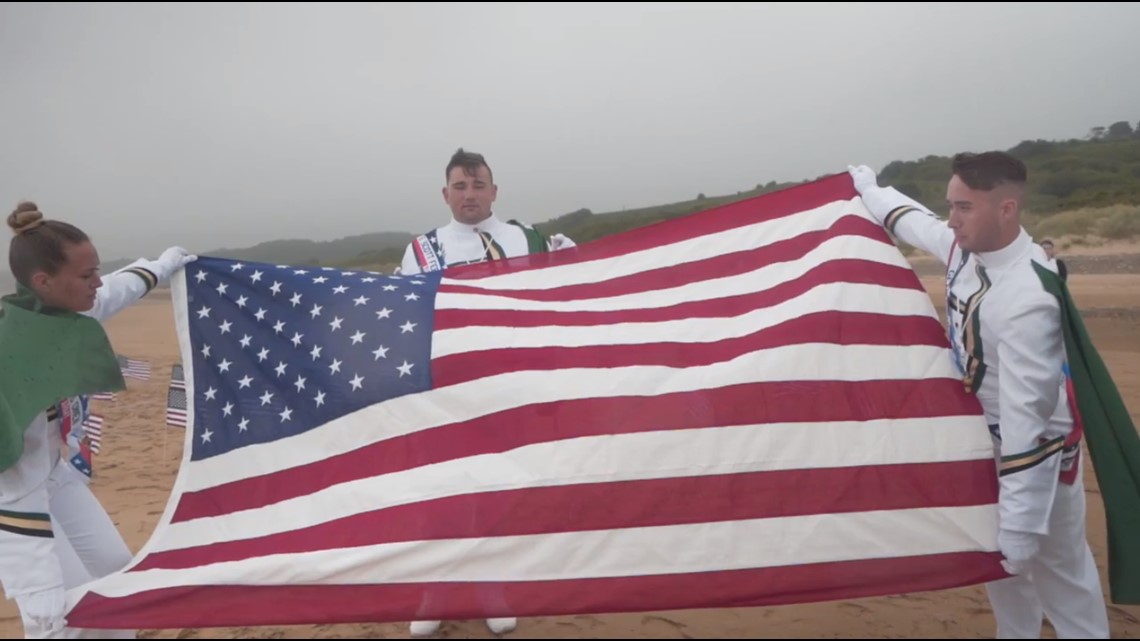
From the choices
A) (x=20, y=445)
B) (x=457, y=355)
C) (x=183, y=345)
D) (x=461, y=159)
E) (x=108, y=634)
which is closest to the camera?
(x=20, y=445)

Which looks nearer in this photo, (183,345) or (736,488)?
(736,488)

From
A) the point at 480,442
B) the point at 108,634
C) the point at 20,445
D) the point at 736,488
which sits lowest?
the point at 108,634

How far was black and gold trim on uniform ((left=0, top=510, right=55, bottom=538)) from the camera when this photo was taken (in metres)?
2.40

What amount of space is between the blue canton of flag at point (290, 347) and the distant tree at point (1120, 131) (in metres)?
3.32

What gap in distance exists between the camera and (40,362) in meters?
2.51

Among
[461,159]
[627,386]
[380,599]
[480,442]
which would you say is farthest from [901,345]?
[461,159]

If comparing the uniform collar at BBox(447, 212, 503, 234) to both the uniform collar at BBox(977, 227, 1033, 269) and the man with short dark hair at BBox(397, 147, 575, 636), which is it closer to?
the man with short dark hair at BBox(397, 147, 575, 636)

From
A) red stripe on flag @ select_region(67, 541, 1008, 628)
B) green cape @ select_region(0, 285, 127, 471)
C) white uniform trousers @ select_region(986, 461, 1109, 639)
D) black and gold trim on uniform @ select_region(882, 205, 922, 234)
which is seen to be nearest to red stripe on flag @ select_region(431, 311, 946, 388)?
black and gold trim on uniform @ select_region(882, 205, 922, 234)

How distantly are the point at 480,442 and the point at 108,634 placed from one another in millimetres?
1583

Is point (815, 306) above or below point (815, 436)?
above

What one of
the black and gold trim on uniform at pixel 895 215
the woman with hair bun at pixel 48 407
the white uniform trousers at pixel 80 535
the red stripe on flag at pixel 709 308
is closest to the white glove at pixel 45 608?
the woman with hair bun at pixel 48 407

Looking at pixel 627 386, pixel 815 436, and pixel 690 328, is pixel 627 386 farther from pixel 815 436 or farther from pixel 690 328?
pixel 815 436

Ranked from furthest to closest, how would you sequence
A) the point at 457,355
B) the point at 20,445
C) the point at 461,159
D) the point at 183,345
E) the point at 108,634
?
the point at 461,159, the point at 183,345, the point at 457,355, the point at 108,634, the point at 20,445

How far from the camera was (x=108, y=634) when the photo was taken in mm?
2703
